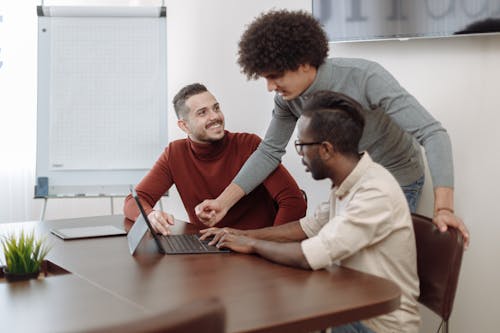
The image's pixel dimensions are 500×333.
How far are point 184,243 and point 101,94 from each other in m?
1.65

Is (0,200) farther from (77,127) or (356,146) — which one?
(356,146)

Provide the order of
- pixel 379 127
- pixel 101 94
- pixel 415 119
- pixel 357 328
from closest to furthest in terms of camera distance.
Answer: pixel 357 328 → pixel 415 119 → pixel 379 127 → pixel 101 94

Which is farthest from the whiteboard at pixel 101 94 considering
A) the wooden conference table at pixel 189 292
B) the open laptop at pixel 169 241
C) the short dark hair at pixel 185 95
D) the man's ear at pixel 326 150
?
the man's ear at pixel 326 150

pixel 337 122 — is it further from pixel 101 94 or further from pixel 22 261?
pixel 101 94

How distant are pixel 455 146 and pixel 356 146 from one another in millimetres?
1084

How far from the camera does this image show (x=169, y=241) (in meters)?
1.93

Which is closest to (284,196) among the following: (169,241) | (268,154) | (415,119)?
(268,154)

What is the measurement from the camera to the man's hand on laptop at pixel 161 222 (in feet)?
6.78

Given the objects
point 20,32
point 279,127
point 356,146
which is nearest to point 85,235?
point 279,127

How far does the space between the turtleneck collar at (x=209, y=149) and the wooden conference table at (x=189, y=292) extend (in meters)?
0.94

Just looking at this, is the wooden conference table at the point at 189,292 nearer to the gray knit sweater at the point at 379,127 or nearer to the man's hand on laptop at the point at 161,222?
the man's hand on laptop at the point at 161,222

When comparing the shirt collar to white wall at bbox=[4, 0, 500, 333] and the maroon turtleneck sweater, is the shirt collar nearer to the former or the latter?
the maroon turtleneck sweater

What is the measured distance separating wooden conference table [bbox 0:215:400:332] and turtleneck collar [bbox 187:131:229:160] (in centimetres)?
94

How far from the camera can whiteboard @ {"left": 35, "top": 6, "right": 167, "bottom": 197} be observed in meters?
3.29
